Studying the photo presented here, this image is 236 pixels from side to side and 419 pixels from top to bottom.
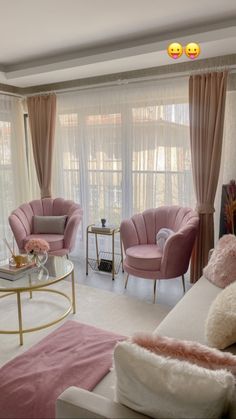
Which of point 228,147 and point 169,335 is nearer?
point 169,335

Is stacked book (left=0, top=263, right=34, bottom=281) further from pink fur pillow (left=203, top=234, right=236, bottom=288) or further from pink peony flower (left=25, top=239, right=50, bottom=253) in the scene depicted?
pink fur pillow (left=203, top=234, right=236, bottom=288)

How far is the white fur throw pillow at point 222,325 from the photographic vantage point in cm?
164

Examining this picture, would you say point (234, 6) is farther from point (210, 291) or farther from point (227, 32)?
point (210, 291)

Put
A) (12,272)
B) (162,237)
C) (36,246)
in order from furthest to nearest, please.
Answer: (162,237) < (36,246) < (12,272)

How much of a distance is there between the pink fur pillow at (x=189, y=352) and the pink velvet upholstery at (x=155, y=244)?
185 centimetres

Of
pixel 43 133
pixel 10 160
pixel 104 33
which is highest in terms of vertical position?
pixel 104 33

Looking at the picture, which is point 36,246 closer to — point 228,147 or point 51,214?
point 51,214

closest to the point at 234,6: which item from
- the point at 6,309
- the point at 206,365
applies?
the point at 206,365

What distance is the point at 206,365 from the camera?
1.20 metres

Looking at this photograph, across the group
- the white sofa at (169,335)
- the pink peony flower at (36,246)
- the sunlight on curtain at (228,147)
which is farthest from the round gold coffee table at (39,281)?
the sunlight on curtain at (228,147)

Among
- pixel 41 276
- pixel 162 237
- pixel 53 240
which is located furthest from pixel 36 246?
pixel 162 237

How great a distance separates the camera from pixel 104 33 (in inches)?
123

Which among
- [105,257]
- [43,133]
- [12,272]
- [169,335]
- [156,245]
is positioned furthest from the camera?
[43,133]

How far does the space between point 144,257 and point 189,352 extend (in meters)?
2.00
